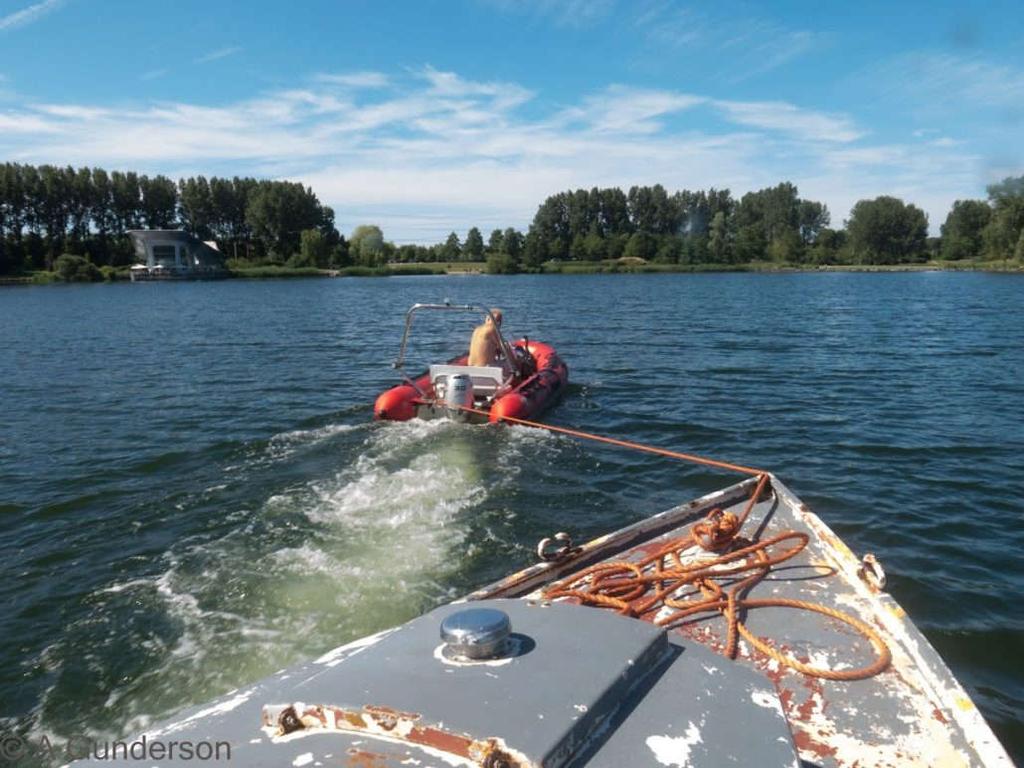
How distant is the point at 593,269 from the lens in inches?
4055

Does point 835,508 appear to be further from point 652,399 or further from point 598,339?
point 598,339

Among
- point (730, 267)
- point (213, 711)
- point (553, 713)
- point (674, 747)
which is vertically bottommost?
point (213, 711)

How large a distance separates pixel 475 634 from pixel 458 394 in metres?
9.68

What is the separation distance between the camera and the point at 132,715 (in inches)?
199

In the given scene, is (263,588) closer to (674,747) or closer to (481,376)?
(674,747)

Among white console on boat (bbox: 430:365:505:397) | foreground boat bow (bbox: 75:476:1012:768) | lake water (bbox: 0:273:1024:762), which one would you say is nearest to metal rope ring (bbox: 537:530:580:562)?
lake water (bbox: 0:273:1024:762)

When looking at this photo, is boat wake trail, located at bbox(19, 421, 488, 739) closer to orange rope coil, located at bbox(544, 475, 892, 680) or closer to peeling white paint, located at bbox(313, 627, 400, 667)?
orange rope coil, located at bbox(544, 475, 892, 680)

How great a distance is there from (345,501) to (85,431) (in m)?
6.79

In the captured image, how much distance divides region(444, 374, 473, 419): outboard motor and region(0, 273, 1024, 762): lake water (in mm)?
373

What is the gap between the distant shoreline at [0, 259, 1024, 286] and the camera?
9144cm

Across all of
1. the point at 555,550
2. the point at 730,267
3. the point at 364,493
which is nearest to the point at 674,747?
the point at 555,550

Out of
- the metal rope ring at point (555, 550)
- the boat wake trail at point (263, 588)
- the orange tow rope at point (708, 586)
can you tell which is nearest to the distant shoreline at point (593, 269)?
the boat wake trail at point (263, 588)

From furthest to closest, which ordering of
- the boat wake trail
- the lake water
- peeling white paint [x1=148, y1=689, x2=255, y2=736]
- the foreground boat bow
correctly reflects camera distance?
the lake water, the boat wake trail, peeling white paint [x1=148, y1=689, x2=255, y2=736], the foreground boat bow

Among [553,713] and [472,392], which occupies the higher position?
[553,713]
